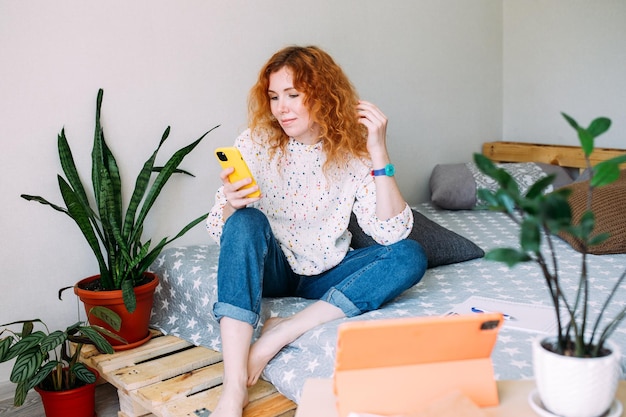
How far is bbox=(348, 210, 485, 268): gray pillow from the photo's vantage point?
2234 mm

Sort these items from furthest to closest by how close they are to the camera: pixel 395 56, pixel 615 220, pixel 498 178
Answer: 1. pixel 395 56
2. pixel 615 220
3. pixel 498 178

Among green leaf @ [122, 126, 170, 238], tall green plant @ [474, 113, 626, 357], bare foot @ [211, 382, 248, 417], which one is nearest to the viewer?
tall green plant @ [474, 113, 626, 357]

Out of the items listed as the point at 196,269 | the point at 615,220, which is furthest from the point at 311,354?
the point at 615,220

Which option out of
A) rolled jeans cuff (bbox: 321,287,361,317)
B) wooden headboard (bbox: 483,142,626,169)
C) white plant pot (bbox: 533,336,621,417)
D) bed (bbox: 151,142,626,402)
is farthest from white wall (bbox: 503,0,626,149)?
white plant pot (bbox: 533,336,621,417)

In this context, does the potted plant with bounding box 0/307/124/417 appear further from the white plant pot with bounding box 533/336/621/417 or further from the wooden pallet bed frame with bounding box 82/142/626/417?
the white plant pot with bounding box 533/336/621/417

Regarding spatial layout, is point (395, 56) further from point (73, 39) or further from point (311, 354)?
point (311, 354)

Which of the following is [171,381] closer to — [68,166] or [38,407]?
[38,407]

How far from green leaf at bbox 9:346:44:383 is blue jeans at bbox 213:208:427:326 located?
1.67ft

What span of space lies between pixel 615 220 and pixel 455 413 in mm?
1594

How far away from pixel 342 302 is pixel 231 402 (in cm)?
39

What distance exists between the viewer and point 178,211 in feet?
7.84

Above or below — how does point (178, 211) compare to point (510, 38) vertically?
below

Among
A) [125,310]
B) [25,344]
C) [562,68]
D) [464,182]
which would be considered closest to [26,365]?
[25,344]

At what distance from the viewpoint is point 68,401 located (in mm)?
1860
